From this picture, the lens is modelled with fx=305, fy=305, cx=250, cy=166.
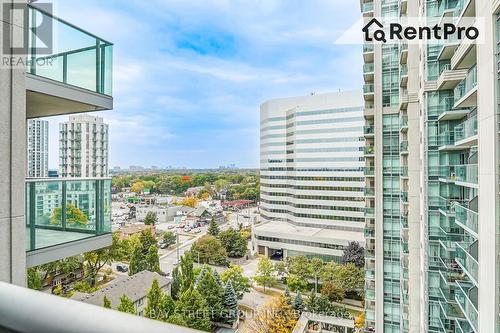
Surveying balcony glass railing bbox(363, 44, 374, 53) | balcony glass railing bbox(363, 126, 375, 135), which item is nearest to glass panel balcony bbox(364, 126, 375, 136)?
balcony glass railing bbox(363, 126, 375, 135)

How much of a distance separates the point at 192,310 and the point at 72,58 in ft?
34.6

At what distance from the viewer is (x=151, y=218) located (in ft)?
72.2

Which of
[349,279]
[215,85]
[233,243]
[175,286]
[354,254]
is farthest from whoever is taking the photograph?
[215,85]

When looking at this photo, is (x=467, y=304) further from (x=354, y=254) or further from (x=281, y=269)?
(x=354, y=254)

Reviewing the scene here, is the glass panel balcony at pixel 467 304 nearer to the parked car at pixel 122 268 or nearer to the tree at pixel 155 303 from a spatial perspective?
the tree at pixel 155 303

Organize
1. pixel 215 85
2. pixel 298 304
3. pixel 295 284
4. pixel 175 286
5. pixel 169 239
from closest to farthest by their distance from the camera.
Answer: pixel 175 286, pixel 298 304, pixel 295 284, pixel 169 239, pixel 215 85

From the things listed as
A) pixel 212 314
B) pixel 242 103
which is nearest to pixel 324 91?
pixel 242 103

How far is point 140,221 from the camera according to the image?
2272cm

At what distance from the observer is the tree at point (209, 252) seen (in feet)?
57.7

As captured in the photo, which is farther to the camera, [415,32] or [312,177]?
[312,177]

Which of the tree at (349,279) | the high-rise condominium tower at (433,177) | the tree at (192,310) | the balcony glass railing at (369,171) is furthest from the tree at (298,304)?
the balcony glass railing at (369,171)

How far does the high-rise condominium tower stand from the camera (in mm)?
2969

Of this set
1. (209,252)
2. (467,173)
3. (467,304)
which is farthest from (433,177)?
(209,252)

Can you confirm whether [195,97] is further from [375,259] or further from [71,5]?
[71,5]
